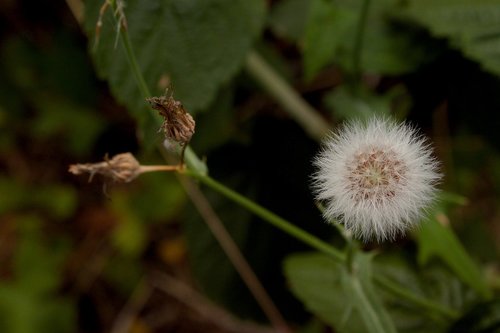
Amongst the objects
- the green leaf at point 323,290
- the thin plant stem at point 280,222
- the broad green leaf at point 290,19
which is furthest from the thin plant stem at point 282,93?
the thin plant stem at point 280,222

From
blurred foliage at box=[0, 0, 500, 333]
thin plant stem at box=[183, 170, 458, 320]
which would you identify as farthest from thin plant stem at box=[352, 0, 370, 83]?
thin plant stem at box=[183, 170, 458, 320]

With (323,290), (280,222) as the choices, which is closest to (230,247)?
(323,290)

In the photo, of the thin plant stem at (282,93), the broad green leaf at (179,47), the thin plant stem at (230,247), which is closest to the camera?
the broad green leaf at (179,47)

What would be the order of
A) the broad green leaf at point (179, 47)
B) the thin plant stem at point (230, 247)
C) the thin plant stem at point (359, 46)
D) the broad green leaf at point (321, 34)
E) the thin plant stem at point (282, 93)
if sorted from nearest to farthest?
the broad green leaf at point (179, 47)
the thin plant stem at point (359, 46)
the broad green leaf at point (321, 34)
the thin plant stem at point (282, 93)
the thin plant stem at point (230, 247)

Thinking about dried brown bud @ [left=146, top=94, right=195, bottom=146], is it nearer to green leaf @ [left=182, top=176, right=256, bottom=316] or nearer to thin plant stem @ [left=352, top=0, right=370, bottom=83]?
thin plant stem @ [left=352, top=0, right=370, bottom=83]

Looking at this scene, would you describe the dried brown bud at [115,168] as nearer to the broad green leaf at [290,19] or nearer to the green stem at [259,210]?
the green stem at [259,210]

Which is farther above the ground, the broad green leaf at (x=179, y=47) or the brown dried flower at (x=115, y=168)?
the broad green leaf at (x=179, y=47)
